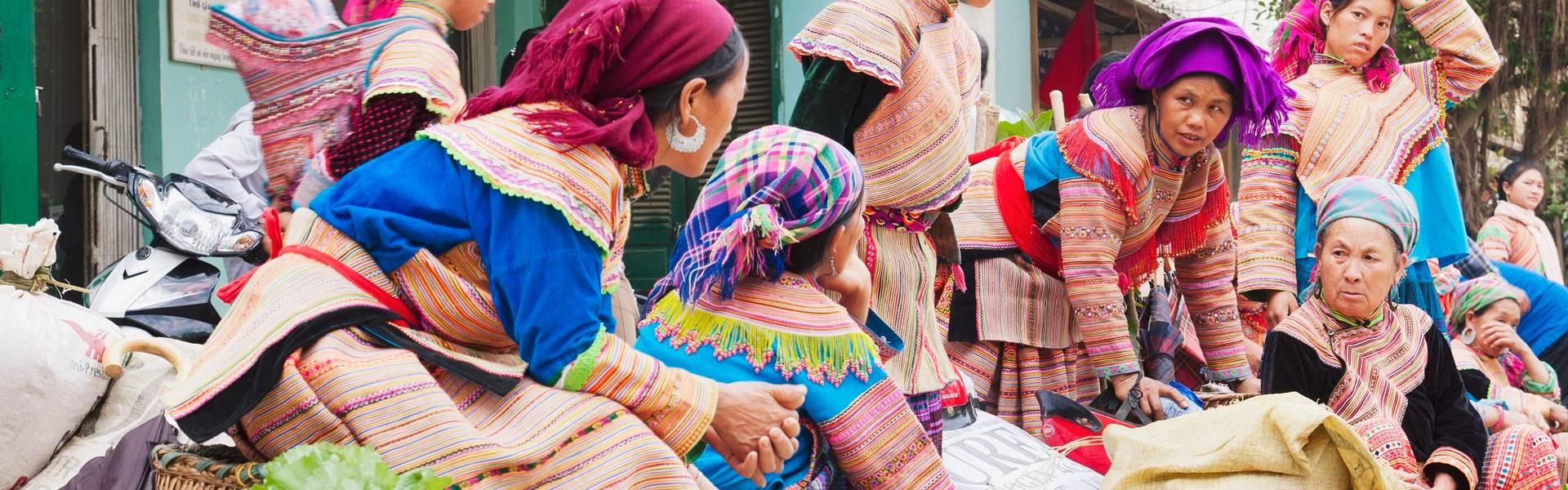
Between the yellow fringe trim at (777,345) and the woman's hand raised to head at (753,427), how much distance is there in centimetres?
25

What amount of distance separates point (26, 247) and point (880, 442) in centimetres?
220

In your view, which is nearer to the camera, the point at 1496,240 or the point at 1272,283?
the point at 1272,283

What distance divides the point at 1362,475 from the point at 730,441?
4.80ft

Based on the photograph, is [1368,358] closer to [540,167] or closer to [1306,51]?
[1306,51]

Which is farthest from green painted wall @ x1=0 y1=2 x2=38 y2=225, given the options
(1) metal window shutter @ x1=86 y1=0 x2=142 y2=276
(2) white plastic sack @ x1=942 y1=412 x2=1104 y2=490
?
(2) white plastic sack @ x1=942 y1=412 x2=1104 y2=490

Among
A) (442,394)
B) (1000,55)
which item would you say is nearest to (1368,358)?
(442,394)

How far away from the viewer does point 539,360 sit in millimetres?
2523

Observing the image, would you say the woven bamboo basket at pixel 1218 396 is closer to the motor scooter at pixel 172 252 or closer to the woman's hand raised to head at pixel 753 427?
the woman's hand raised to head at pixel 753 427

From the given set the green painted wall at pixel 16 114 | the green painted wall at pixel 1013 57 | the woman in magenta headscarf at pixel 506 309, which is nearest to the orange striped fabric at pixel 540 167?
the woman in magenta headscarf at pixel 506 309

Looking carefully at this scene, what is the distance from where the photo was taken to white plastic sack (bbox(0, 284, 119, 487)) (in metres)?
3.60

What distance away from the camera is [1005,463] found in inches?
145

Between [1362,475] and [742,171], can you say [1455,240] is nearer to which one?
[1362,475]

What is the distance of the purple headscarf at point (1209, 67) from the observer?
182 inches

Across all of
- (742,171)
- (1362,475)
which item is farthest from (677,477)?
(1362,475)
